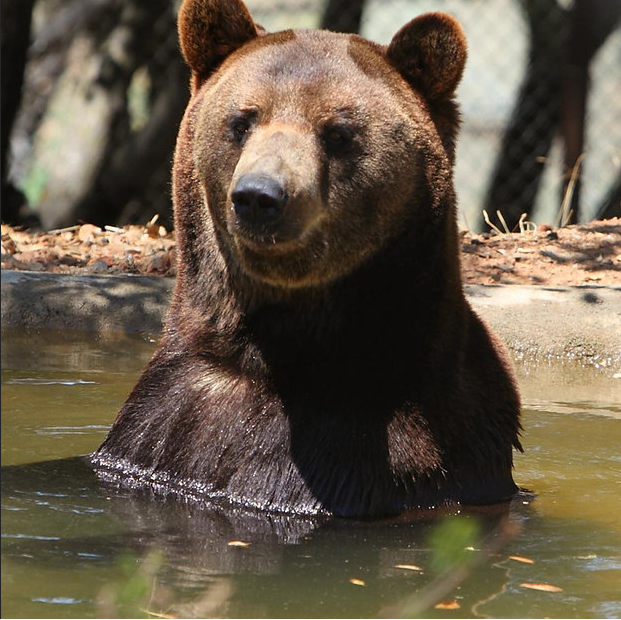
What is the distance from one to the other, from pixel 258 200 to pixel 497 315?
4.51m

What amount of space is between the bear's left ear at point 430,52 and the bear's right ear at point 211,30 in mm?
591

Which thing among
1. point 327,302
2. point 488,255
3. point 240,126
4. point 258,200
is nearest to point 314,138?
point 240,126

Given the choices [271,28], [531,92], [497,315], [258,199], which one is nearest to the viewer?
[258,199]

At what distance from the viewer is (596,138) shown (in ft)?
42.5

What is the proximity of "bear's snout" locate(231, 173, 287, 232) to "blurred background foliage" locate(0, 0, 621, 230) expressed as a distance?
866 cm

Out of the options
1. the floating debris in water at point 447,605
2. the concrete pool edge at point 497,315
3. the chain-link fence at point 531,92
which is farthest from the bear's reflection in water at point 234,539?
the chain-link fence at point 531,92

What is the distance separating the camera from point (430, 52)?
4844mm

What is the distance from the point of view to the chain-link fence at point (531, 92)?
12898 mm

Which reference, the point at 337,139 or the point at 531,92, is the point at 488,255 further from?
the point at 337,139

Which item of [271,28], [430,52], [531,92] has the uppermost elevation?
[271,28]

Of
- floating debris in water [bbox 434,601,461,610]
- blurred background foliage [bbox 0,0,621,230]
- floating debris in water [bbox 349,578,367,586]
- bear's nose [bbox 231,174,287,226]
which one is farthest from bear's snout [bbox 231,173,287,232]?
blurred background foliage [bbox 0,0,621,230]

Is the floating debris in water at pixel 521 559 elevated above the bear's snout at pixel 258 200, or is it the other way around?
the bear's snout at pixel 258 200

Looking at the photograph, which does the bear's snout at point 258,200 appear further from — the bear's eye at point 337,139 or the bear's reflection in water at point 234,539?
the bear's reflection in water at point 234,539

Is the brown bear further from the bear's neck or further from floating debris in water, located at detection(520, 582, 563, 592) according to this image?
floating debris in water, located at detection(520, 582, 563, 592)
